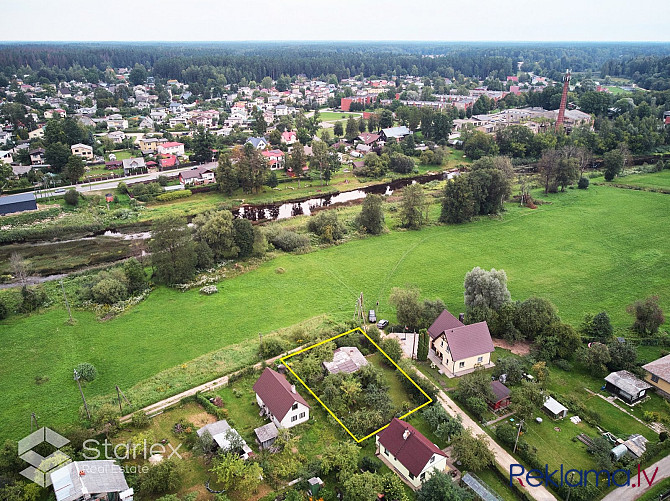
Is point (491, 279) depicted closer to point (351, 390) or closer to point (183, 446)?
point (351, 390)

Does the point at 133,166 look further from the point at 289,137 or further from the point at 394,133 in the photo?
the point at 394,133

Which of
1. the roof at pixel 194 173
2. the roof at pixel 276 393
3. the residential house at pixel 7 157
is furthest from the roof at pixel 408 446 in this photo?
the residential house at pixel 7 157

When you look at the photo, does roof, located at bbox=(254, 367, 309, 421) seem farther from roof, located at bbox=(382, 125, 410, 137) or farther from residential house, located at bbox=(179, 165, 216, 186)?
roof, located at bbox=(382, 125, 410, 137)

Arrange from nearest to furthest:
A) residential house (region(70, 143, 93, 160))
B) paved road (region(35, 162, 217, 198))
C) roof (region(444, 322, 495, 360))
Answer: roof (region(444, 322, 495, 360)), paved road (region(35, 162, 217, 198)), residential house (region(70, 143, 93, 160))

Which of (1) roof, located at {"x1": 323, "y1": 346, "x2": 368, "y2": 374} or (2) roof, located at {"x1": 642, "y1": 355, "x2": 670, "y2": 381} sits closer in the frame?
(2) roof, located at {"x1": 642, "y1": 355, "x2": 670, "y2": 381}

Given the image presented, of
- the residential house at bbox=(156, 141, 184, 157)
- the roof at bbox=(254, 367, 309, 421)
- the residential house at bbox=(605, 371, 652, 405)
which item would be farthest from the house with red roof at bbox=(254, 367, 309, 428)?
the residential house at bbox=(156, 141, 184, 157)

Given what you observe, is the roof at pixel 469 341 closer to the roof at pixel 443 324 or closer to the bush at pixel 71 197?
the roof at pixel 443 324

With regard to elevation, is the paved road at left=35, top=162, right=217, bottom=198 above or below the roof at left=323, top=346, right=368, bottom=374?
above
